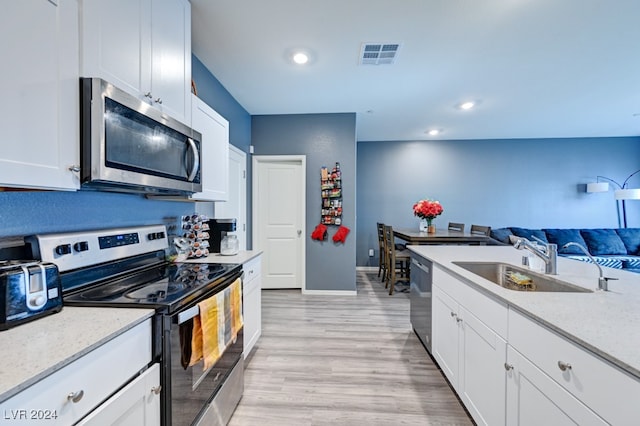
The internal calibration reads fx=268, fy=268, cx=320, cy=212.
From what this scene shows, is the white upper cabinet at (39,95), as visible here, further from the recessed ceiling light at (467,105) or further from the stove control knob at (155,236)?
the recessed ceiling light at (467,105)

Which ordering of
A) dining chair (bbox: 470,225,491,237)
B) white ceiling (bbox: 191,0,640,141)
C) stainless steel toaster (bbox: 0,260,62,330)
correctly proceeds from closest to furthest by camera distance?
stainless steel toaster (bbox: 0,260,62,330), white ceiling (bbox: 191,0,640,141), dining chair (bbox: 470,225,491,237)

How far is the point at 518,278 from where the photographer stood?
1.79 m

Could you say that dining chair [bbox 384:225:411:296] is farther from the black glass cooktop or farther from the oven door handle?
the oven door handle

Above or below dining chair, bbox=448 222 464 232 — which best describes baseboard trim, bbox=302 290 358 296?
below

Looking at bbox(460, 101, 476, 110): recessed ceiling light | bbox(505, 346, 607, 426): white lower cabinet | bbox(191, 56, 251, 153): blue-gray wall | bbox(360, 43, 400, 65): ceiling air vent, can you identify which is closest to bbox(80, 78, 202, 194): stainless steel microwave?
bbox(191, 56, 251, 153): blue-gray wall

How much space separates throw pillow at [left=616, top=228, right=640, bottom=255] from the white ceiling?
2061 mm

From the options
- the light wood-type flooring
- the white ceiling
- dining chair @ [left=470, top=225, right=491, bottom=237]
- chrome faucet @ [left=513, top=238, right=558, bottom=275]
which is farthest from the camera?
dining chair @ [left=470, top=225, right=491, bottom=237]

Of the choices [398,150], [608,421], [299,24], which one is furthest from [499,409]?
[398,150]

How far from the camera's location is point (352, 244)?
13.1ft

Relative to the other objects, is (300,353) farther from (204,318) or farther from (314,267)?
(314,267)

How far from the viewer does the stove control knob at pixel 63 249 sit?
3.77 feet

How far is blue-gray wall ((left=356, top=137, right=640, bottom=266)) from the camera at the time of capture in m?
5.39

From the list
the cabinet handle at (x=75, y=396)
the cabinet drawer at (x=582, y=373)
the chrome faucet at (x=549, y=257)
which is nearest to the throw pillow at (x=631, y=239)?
the chrome faucet at (x=549, y=257)

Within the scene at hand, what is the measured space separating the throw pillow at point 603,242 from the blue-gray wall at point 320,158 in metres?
4.45
